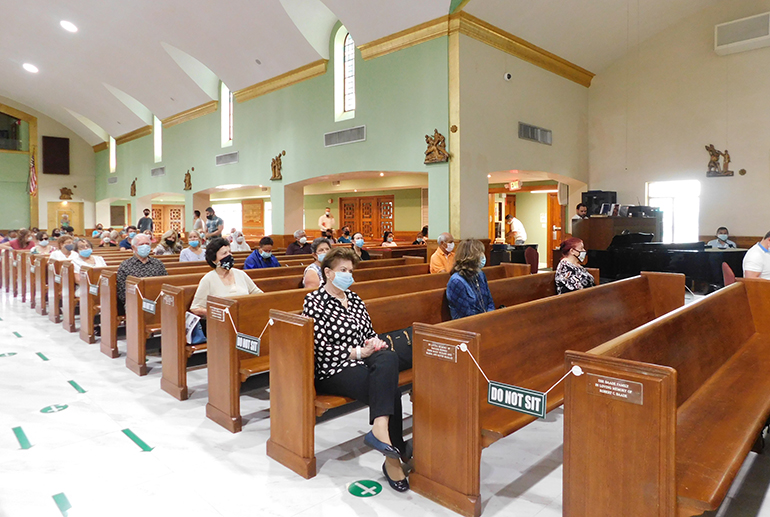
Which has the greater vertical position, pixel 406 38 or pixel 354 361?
pixel 406 38

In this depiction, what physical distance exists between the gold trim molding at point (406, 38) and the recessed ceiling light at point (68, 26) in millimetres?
7116

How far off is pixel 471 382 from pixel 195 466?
155cm

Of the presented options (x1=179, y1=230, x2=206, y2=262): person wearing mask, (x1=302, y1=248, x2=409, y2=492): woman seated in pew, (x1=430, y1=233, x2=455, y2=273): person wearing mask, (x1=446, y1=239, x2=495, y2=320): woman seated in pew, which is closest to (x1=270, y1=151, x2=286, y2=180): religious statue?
(x1=179, y1=230, x2=206, y2=262): person wearing mask

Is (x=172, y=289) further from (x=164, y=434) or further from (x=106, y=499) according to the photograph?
(x=106, y=499)

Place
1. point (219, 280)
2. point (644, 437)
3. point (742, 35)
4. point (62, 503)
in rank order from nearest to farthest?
point (644, 437) < point (62, 503) < point (219, 280) < point (742, 35)

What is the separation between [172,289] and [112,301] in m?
1.50

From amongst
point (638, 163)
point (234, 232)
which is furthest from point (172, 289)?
point (638, 163)

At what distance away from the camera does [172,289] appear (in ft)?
12.5

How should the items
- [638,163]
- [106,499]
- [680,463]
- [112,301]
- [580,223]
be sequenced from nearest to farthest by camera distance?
[680,463]
[106,499]
[112,301]
[580,223]
[638,163]

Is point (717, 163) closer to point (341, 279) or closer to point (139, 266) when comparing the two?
point (341, 279)

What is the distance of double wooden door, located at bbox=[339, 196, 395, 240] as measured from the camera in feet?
50.5

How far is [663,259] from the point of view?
8.02 m

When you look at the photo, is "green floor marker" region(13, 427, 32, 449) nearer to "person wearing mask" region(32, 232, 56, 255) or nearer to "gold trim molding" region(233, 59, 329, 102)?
"person wearing mask" region(32, 232, 56, 255)

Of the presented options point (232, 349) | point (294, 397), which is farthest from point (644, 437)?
point (232, 349)
